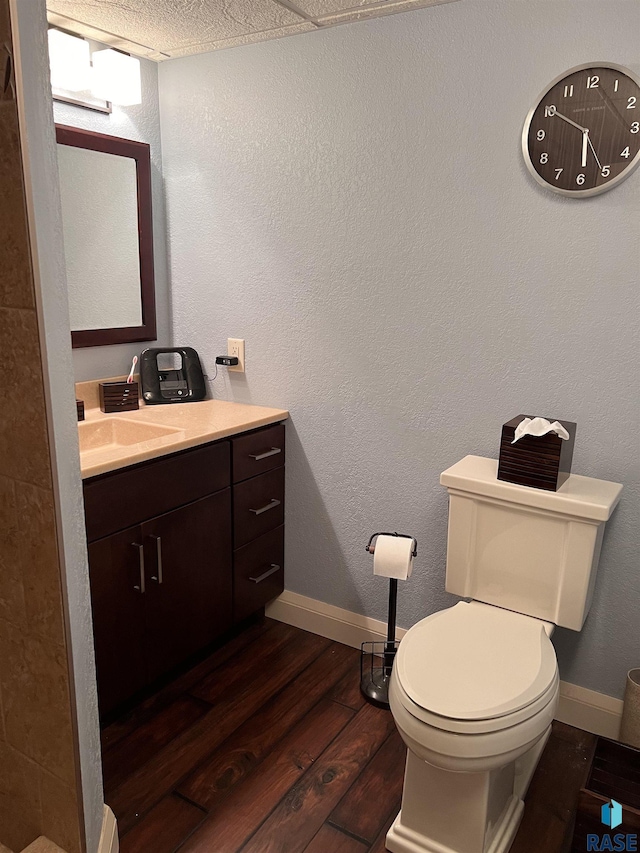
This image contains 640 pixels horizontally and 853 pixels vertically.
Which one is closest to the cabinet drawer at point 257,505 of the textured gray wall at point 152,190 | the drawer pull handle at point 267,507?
the drawer pull handle at point 267,507

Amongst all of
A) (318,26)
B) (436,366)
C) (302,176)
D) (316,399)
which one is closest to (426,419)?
(436,366)

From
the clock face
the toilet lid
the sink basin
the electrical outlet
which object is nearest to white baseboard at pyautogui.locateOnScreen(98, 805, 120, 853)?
the toilet lid

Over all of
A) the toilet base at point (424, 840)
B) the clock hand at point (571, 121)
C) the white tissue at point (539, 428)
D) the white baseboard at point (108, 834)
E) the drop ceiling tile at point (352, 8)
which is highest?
the drop ceiling tile at point (352, 8)

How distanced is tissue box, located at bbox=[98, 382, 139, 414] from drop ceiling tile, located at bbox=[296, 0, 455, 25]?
1.38m

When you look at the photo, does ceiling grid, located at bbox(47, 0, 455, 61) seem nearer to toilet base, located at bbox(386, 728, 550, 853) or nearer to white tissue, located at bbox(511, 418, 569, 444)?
white tissue, located at bbox(511, 418, 569, 444)

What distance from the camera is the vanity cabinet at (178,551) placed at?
1947 millimetres

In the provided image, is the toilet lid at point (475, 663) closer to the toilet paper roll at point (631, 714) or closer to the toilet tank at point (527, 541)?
the toilet tank at point (527, 541)

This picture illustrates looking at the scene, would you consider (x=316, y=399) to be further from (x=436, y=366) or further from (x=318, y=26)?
(x=318, y=26)

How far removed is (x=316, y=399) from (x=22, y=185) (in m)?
1.43

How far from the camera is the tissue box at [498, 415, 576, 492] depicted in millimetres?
1854

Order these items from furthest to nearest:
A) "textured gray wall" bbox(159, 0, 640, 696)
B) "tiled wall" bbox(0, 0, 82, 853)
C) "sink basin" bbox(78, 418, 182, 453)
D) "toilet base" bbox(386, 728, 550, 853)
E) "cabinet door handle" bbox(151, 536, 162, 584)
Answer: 1. "sink basin" bbox(78, 418, 182, 453)
2. "cabinet door handle" bbox(151, 536, 162, 584)
3. "textured gray wall" bbox(159, 0, 640, 696)
4. "toilet base" bbox(386, 728, 550, 853)
5. "tiled wall" bbox(0, 0, 82, 853)

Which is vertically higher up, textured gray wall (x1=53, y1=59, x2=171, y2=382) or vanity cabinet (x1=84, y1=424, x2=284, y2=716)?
textured gray wall (x1=53, y1=59, x2=171, y2=382)

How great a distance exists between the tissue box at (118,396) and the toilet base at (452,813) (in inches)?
61.2

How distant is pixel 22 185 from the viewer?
3.95 feet
